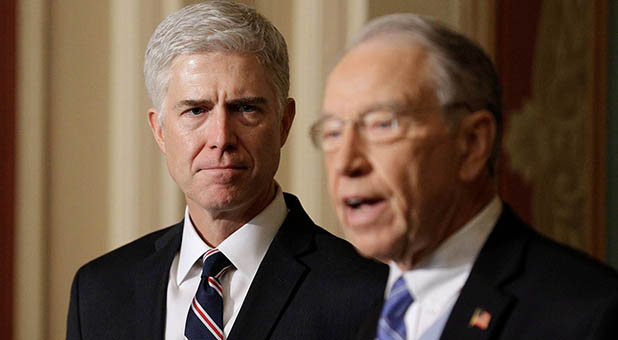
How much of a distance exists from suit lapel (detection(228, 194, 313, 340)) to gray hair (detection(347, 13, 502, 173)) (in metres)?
0.69

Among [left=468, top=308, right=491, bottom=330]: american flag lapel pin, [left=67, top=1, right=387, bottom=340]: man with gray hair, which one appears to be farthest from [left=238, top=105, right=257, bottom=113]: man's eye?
[left=468, top=308, right=491, bottom=330]: american flag lapel pin

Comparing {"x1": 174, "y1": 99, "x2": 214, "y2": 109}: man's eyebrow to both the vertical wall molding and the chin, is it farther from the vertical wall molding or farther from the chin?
the vertical wall molding

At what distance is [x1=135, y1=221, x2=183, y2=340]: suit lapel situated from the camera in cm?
200

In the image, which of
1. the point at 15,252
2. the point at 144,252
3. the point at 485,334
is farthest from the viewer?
the point at 15,252

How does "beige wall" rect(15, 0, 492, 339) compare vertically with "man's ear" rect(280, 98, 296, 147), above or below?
below

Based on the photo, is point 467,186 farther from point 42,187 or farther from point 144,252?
point 42,187

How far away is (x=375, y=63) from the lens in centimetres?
131

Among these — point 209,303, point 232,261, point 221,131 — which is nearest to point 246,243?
point 232,261

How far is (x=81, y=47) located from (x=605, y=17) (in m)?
2.18

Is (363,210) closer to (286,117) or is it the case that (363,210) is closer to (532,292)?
(532,292)

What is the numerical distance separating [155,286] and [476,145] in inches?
39.0

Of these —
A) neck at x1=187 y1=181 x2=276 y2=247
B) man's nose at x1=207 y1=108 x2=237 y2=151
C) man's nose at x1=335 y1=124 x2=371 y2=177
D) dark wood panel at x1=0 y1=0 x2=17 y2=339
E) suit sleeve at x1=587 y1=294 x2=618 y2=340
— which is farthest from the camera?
dark wood panel at x1=0 y1=0 x2=17 y2=339

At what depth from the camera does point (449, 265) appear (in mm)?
1352

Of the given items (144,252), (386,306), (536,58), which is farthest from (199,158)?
(536,58)
